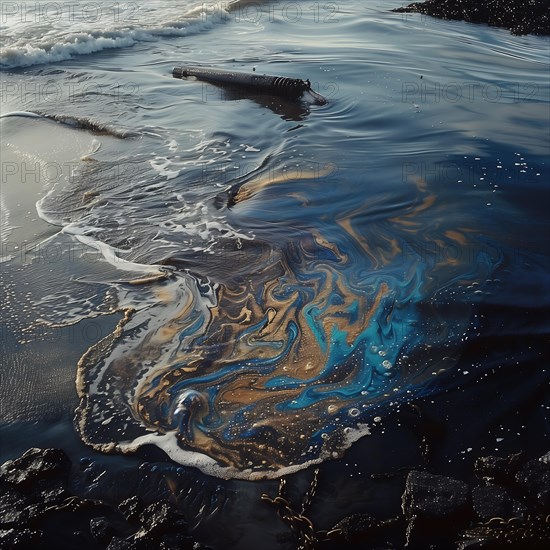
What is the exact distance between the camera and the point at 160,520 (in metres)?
3.04

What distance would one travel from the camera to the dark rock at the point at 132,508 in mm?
3088

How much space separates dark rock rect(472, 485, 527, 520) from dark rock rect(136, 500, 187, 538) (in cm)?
156

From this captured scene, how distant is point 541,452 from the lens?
136 inches

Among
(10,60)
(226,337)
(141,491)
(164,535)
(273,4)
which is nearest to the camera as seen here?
(164,535)

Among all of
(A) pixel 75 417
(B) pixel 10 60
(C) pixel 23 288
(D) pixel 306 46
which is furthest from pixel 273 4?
(A) pixel 75 417

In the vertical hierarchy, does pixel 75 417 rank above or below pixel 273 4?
below

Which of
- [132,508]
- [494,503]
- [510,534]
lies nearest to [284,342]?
[132,508]

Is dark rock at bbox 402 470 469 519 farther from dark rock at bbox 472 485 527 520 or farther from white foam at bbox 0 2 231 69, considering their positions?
white foam at bbox 0 2 231 69

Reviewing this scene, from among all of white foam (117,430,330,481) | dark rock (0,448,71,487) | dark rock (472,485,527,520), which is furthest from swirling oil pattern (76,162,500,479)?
dark rock (472,485,527,520)

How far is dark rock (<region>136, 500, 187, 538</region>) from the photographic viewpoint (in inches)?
118

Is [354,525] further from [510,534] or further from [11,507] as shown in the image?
[11,507]

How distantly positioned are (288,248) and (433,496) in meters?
2.81

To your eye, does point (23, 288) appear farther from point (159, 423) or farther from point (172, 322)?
point (159, 423)

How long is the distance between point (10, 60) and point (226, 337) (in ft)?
35.8
